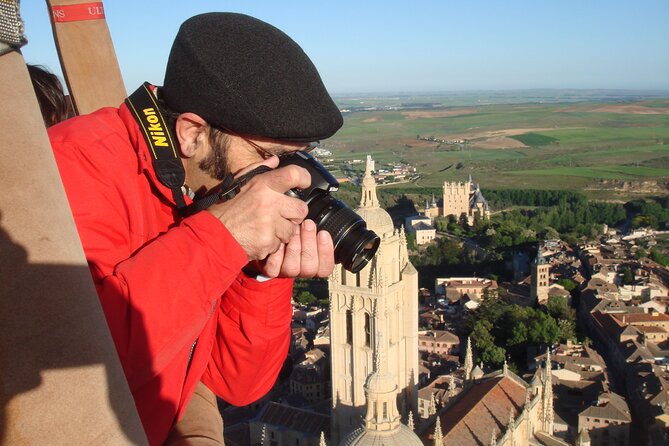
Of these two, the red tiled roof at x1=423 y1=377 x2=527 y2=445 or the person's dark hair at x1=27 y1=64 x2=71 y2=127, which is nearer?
the person's dark hair at x1=27 y1=64 x2=71 y2=127

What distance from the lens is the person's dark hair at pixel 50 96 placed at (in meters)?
1.45

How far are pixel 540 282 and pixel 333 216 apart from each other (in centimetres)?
2192

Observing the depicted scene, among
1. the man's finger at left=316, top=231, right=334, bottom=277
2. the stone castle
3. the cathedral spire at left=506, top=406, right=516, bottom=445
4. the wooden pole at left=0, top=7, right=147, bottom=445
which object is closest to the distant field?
the stone castle

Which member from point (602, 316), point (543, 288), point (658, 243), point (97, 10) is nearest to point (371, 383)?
point (97, 10)

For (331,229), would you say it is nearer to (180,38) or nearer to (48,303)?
(180,38)

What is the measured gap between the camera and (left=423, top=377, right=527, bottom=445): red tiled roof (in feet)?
30.6

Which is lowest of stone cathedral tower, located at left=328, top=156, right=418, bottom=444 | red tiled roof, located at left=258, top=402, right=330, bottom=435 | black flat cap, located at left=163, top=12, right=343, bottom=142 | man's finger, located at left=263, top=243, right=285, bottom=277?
red tiled roof, located at left=258, top=402, right=330, bottom=435

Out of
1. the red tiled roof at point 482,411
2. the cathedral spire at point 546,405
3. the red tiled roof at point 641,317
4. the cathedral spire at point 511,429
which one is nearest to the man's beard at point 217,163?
the red tiled roof at point 482,411

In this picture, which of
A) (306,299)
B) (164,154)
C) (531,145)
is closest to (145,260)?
(164,154)

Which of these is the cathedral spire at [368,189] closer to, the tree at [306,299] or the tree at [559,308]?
the tree at [559,308]

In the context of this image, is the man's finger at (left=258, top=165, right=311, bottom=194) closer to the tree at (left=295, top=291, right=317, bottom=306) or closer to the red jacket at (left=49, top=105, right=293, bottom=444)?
the red jacket at (left=49, top=105, right=293, bottom=444)

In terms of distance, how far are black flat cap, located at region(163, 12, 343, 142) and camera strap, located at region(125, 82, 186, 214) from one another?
1.5 inches

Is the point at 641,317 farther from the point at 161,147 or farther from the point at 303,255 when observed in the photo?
the point at 161,147

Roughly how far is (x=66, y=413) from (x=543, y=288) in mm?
22704
